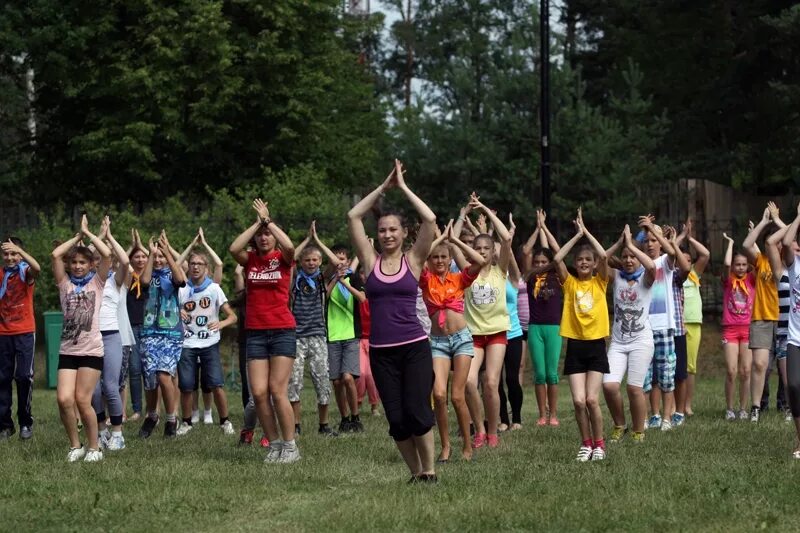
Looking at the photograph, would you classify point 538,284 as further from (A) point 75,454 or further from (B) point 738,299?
(A) point 75,454

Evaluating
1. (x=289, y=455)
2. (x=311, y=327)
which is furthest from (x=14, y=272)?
(x=289, y=455)

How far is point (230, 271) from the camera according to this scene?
2686cm

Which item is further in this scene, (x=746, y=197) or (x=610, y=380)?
(x=746, y=197)

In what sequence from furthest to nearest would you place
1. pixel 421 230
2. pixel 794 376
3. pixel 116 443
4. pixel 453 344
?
pixel 116 443, pixel 453 344, pixel 794 376, pixel 421 230

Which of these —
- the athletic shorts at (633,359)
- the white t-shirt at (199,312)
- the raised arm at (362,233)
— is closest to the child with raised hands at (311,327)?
the white t-shirt at (199,312)

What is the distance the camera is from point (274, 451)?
40.0 ft

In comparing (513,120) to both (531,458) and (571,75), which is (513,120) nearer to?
(571,75)

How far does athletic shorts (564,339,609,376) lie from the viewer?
39.5 ft

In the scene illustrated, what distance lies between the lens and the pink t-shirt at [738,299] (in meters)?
16.4

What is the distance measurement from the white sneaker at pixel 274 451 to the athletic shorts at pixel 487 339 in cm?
213

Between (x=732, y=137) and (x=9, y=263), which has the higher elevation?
(x=732, y=137)

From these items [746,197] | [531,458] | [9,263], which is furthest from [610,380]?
[746,197]

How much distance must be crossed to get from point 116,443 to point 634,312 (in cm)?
516

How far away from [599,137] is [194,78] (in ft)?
39.6
